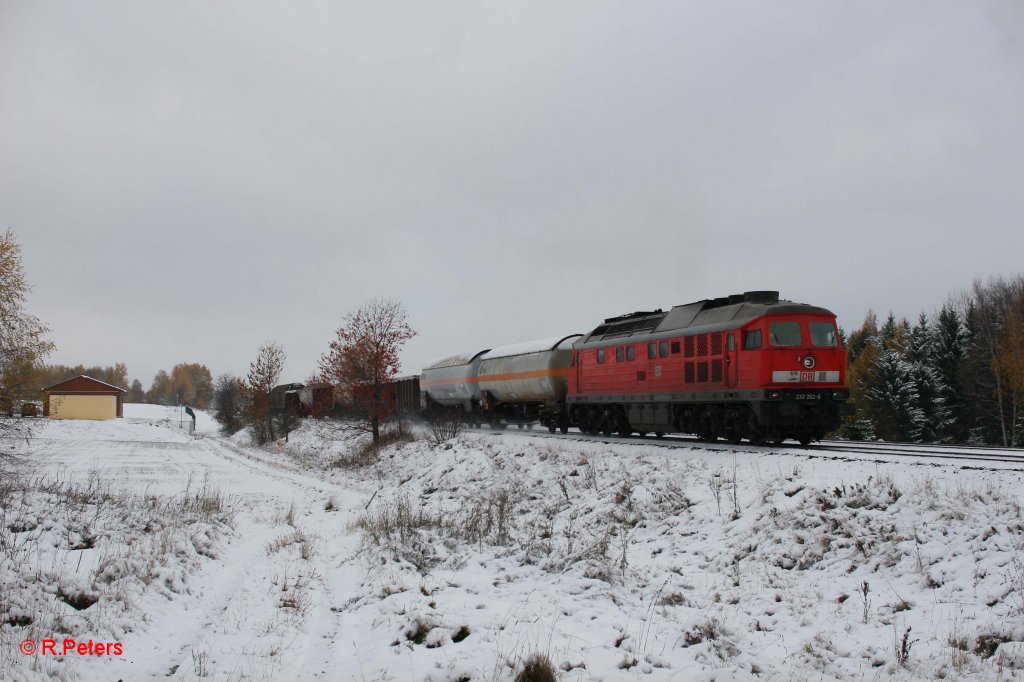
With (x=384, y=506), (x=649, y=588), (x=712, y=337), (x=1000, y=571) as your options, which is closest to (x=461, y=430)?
(x=384, y=506)

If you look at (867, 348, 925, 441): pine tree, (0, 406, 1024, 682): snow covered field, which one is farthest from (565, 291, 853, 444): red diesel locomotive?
(867, 348, 925, 441): pine tree

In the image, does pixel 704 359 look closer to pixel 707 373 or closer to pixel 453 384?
pixel 707 373

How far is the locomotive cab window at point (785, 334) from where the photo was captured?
1741cm

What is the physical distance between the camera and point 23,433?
2339 centimetres

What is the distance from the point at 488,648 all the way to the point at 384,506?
11733mm

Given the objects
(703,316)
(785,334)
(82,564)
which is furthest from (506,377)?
(82,564)

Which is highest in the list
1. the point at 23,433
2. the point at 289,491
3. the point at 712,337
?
the point at 712,337

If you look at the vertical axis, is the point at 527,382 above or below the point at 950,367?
below

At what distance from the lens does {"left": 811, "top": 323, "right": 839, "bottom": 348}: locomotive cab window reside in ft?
58.3

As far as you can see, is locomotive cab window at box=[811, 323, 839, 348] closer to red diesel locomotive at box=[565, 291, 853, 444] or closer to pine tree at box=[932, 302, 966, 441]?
red diesel locomotive at box=[565, 291, 853, 444]

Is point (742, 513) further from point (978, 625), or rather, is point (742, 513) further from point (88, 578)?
point (88, 578)

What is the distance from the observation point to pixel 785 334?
17531 mm

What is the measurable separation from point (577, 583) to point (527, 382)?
22.1 meters

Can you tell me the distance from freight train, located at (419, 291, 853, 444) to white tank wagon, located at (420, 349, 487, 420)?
7908mm
